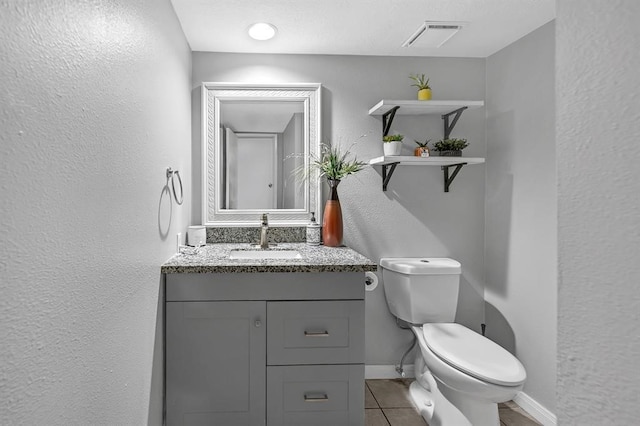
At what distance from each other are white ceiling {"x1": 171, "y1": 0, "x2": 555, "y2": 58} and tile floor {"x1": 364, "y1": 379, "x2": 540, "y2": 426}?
85.9 inches

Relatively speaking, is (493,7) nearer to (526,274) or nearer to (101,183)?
(526,274)

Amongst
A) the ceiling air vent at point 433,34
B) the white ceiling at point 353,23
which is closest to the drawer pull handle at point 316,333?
the white ceiling at point 353,23

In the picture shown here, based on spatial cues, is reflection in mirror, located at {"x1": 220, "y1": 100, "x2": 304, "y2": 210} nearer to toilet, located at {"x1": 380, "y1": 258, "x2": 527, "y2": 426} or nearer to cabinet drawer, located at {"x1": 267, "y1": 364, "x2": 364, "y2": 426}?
toilet, located at {"x1": 380, "y1": 258, "x2": 527, "y2": 426}

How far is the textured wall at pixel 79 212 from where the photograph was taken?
717mm

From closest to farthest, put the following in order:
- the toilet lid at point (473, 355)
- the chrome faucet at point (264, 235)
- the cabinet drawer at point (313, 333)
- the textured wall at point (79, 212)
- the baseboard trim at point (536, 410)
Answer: the textured wall at point (79, 212)
the toilet lid at point (473, 355)
the cabinet drawer at point (313, 333)
the baseboard trim at point (536, 410)
the chrome faucet at point (264, 235)

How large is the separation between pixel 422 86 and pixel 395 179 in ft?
2.04

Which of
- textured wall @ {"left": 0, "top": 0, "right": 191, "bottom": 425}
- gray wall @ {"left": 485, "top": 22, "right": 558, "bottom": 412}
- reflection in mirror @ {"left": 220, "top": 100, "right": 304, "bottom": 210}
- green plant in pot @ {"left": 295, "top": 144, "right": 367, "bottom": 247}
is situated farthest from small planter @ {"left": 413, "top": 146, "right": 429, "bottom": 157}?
textured wall @ {"left": 0, "top": 0, "right": 191, "bottom": 425}

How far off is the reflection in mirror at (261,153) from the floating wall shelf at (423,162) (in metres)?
0.55

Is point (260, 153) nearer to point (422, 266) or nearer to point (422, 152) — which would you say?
point (422, 152)

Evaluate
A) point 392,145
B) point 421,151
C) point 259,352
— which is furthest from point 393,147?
point 259,352

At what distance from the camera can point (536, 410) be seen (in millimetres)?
2242

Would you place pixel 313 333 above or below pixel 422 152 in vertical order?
below

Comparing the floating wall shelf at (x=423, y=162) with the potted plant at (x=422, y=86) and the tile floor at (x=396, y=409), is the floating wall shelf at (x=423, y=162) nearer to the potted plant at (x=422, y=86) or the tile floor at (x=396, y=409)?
the potted plant at (x=422, y=86)

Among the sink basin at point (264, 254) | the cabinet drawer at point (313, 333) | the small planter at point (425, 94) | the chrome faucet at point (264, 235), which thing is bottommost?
the cabinet drawer at point (313, 333)
